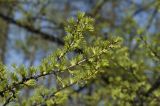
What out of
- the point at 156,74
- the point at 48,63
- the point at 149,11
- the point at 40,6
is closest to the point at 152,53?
the point at 48,63

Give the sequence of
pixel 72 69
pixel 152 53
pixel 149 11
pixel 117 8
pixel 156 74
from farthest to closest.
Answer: pixel 117 8 → pixel 149 11 → pixel 156 74 → pixel 152 53 → pixel 72 69

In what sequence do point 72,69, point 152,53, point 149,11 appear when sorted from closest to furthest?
point 72,69 < point 152,53 < point 149,11

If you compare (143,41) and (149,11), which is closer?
(143,41)

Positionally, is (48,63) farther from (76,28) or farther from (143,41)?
(143,41)

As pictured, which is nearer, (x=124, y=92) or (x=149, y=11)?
(x=124, y=92)

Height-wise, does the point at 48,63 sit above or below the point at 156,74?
below

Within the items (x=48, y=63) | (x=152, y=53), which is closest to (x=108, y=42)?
(x=48, y=63)

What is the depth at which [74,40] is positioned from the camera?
254cm

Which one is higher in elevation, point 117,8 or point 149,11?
point 117,8

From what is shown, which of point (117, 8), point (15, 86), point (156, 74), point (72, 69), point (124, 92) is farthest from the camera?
point (117, 8)

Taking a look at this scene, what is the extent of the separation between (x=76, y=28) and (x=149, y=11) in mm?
6173

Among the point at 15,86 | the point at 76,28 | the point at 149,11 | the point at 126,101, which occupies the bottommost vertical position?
the point at 15,86

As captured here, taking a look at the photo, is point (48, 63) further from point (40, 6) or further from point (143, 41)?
point (40, 6)

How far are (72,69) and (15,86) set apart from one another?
0.42m
